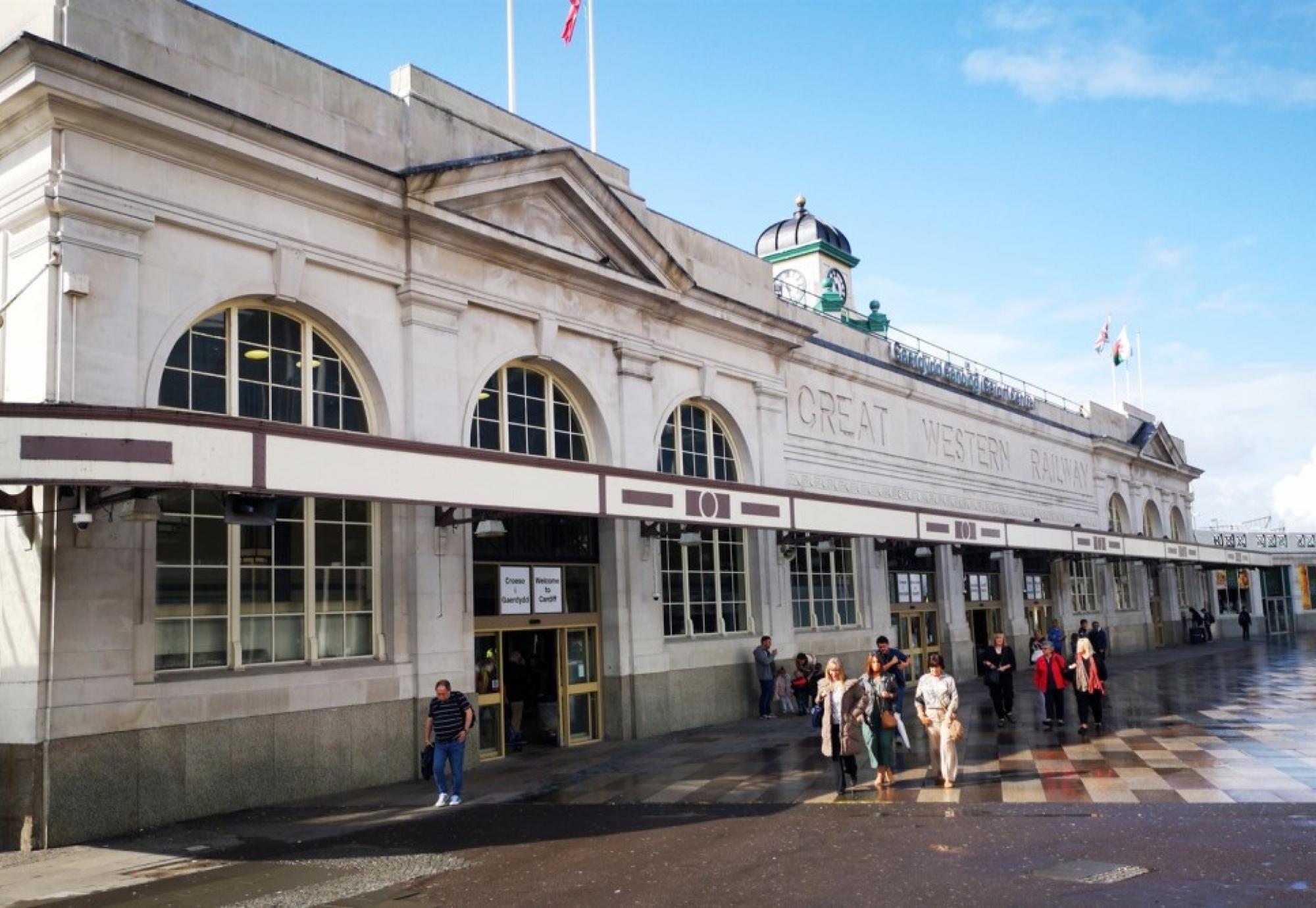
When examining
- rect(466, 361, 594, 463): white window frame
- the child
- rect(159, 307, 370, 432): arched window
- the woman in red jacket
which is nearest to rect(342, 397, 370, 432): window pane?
rect(159, 307, 370, 432): arched window

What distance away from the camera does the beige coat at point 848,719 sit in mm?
13500

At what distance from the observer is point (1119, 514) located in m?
48.4

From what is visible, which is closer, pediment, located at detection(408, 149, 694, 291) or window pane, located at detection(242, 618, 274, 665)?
window pane, located at detection(242, 618, 274, 665)

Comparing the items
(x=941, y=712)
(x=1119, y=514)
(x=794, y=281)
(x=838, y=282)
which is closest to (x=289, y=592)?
(x=941, y=712)

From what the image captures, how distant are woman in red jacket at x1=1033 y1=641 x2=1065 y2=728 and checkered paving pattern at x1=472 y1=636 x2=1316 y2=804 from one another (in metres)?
0.46

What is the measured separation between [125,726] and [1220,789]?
480 inches

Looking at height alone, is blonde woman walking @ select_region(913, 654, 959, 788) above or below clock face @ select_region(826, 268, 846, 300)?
below

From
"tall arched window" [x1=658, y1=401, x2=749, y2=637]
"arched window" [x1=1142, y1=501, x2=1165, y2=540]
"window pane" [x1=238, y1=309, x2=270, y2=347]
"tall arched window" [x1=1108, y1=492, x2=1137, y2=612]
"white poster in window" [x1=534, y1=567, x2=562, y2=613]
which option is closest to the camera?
"window pane" [x1=238, y1=309, x2=270, y2=347]

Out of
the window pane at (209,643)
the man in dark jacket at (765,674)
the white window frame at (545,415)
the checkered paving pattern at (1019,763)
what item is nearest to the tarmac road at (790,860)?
the checkered paving pattern at (1019,763)

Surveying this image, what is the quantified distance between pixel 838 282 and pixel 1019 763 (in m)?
26.6

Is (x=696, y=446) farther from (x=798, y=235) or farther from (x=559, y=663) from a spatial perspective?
(x=798, y=235)

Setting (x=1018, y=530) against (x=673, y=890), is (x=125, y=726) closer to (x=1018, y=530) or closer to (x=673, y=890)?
(x=673, y=890)

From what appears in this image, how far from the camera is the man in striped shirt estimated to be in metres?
13.8

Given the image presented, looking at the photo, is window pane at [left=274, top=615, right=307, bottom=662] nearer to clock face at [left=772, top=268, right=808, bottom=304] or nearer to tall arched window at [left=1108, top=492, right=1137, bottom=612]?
clock face at [left=772, top=268, right=808, bottom=304]
